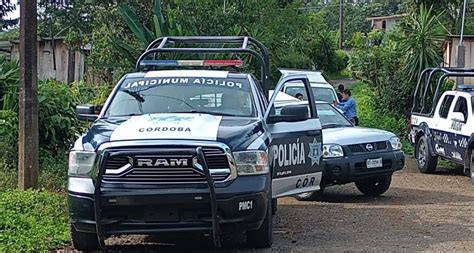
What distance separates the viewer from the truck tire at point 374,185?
1280cm

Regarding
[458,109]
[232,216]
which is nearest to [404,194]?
[458,109]

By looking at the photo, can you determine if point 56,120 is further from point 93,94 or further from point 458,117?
point 458,117

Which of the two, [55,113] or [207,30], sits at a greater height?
[207,30]

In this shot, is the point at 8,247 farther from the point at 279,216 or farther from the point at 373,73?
the point at 373,73

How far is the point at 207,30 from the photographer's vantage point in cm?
2067

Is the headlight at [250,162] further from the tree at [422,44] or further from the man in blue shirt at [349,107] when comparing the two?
the tree at [422,44]

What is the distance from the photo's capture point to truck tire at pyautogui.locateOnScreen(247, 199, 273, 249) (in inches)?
312

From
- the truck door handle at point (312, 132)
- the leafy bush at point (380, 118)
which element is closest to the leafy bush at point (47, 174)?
the truck door handle at point (312, 132)

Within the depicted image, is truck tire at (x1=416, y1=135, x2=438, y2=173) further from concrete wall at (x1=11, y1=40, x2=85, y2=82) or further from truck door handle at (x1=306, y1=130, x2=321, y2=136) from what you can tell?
concrete wall at (x1=11, y1=40, x2=85, y2=82)

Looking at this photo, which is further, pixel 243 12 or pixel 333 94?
pixel 243 12

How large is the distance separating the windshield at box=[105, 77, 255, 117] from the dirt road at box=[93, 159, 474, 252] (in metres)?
1.36

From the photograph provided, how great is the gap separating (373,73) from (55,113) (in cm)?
1450

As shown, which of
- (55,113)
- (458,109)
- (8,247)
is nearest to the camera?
(8,247)

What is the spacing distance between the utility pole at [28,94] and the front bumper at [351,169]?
427 cm
